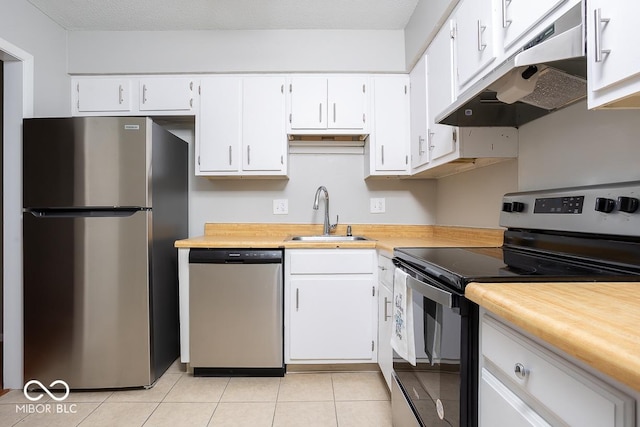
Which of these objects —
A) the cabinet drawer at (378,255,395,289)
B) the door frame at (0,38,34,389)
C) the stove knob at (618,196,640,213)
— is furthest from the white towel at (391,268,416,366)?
the door frame at (0,38,34,389)

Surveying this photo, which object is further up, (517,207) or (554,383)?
(517,207)

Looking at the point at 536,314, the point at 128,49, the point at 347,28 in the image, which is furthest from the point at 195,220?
the point at 536,314

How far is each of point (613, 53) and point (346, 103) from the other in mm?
1795

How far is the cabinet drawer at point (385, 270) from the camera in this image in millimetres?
1832

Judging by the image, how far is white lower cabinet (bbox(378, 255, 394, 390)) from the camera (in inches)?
72.6

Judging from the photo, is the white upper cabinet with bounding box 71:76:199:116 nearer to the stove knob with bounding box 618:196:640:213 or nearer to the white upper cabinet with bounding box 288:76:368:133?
the white upper cabinet with bounding box 288:76:368:133

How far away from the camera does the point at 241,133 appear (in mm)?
2463

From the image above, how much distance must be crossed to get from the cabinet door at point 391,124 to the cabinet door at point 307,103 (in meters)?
0.38

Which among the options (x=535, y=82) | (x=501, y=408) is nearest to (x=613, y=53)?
(x=535, y=82)

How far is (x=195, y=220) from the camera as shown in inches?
107

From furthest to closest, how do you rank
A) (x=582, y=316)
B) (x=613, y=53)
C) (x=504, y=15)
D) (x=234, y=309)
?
1. (x=234, y=309)
2. (x=504, y=15)
3. (x=613, y=53)
4. (x=582, y=316)

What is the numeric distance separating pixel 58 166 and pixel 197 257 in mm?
931

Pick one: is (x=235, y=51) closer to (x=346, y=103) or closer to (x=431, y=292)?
(x=346, y=103)

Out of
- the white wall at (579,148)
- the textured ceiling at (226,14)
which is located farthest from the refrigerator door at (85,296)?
the white wall at (579,148)
